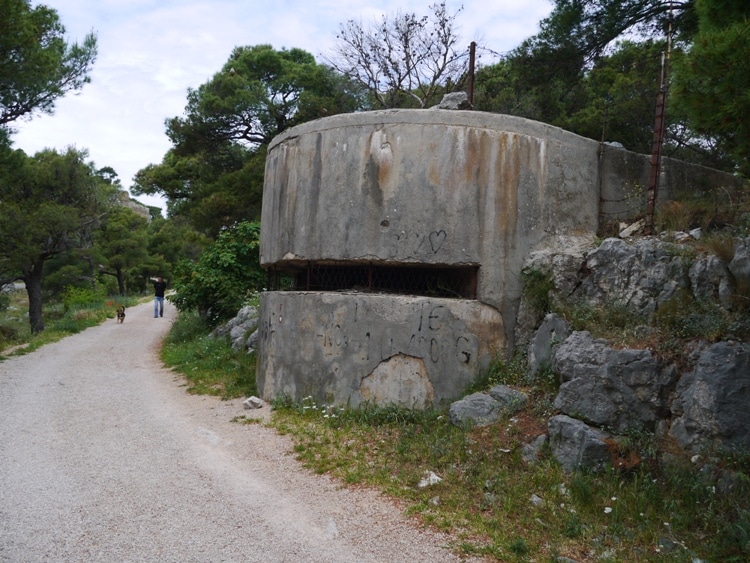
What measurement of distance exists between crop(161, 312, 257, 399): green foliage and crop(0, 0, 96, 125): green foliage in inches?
273

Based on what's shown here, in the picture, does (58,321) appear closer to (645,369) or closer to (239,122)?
(239,122)

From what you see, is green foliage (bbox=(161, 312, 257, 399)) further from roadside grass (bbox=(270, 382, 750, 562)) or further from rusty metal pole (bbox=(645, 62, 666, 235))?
rusty metal pole (bbox=(645, 62, 666, 235))

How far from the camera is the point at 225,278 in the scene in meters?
14.6

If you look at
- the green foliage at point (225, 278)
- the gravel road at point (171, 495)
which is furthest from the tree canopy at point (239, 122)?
the gravel road at point (171, 495)

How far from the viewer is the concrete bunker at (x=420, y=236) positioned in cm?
727

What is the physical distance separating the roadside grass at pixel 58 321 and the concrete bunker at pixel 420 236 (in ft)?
29.8

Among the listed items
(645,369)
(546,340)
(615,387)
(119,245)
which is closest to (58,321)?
(119,245)

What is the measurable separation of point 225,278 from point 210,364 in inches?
144

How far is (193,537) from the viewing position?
4637mm

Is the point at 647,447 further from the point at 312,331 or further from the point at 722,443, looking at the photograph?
the point at 312,331

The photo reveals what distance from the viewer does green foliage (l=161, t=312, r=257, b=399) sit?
9562 mm

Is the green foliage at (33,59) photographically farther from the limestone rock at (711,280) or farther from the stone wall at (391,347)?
the limestone rock at (711,280)

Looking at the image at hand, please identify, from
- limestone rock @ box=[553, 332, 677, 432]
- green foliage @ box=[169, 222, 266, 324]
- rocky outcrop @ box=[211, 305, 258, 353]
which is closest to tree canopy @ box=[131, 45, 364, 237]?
green foliage @ box=[169, 222, 266, 324]

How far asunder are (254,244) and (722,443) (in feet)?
38.3
